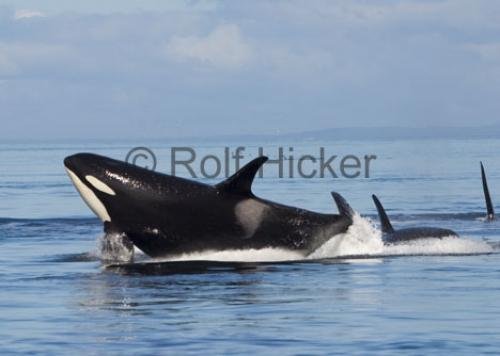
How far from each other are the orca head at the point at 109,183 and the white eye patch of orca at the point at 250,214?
1.54 m

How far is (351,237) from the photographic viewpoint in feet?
81.1

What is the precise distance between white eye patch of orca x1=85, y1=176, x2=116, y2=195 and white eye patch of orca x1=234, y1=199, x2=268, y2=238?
2181 millimetres

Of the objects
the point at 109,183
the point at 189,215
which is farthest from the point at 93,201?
the point at 189,215

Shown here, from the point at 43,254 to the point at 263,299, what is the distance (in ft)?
30.9


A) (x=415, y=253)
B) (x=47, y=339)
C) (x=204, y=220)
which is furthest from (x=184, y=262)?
(x=47, y=339)

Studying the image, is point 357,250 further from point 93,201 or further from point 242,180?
point 93,201

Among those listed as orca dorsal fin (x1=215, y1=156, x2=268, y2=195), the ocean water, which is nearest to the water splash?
the ocean water

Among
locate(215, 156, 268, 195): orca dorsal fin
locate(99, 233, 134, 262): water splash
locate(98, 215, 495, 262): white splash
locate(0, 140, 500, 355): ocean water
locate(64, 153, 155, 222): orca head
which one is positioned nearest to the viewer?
locate(0, 140, 500, 355): ocean water

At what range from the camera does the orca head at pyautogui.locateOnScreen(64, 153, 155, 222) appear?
2334 centimetres

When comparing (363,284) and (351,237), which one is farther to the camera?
(351,237)

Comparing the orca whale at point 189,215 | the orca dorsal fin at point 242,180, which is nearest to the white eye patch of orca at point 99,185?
the orca whale at point 189,215

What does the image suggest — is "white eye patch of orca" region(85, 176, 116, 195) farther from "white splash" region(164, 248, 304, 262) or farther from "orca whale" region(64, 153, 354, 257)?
"white splash" region(164, 248, 304, 262)

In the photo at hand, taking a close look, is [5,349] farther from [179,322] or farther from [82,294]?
[82,294]

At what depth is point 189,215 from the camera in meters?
23.1
